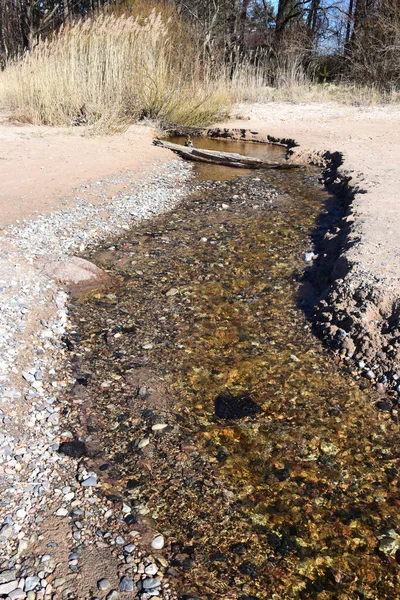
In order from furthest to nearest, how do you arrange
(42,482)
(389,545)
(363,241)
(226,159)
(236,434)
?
(226,159), (363,241), (236,434), (42,482), (389,545)

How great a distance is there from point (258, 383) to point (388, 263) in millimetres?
1428

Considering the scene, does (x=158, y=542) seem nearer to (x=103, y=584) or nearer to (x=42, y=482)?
(x=103, y=584)

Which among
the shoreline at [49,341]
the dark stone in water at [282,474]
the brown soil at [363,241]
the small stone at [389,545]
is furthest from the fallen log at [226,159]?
the small stone at [389,545]

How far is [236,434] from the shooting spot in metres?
2.70

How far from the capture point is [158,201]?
626cm

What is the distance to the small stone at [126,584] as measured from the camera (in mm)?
1856

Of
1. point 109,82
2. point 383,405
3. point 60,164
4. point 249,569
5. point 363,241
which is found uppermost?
point 109,82

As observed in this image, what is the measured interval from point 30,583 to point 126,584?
0.31m

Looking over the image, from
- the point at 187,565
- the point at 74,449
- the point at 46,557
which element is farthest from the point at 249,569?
the point at 74,449

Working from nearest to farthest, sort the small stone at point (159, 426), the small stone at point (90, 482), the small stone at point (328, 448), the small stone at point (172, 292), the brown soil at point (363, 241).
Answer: the small stone at point (90, 482), the small stone at point (328, 448), the small stone at point (159, 426), the brown soil at point (363, 241), the small stone at point (172, 292)

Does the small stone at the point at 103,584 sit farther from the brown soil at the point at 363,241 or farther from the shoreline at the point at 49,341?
the brown soil at the point at 363,241

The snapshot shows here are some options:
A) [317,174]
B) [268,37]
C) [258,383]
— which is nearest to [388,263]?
[258,383]

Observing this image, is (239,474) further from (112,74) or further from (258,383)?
(112,74)

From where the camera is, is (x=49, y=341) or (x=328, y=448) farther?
(x=49, y=341)
